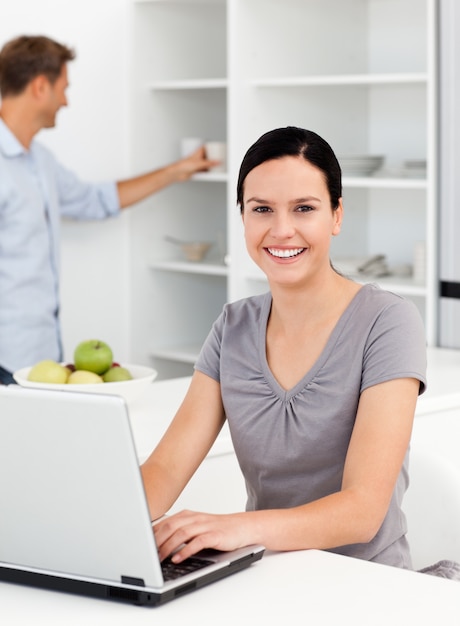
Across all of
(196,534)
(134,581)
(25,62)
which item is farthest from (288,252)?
(25,62)

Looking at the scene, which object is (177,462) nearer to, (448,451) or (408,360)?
(408,360)

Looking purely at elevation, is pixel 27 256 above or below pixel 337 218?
below

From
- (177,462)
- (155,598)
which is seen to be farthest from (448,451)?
(155,598)

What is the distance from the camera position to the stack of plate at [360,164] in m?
3.71

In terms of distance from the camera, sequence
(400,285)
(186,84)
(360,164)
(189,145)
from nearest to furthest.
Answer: (400,285)
(360,164)
(186,84)
(189,145)

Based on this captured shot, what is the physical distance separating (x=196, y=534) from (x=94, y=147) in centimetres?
284

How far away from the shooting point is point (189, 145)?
4227 mm

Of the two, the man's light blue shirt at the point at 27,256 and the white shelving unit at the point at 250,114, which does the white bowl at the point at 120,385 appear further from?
the white shelving unit at the point at 250,114

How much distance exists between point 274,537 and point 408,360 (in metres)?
0.34

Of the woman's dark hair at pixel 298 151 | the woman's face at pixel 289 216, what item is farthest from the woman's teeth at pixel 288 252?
the woman's dark hair at pixel 298 151

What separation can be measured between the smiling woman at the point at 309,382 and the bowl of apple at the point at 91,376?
524 millimetres

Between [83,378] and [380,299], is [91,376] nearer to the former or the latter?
[83,378]

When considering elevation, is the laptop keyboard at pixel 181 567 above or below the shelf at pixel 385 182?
below

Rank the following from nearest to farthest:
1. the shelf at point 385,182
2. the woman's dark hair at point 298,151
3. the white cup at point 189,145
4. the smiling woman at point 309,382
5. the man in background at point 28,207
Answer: the smiling woman at point 309,382 < the woman's dark hair at point 298,151 < the shelf at point 385,182 < the man in background at point 28,207 < the white cup at point 189,145
